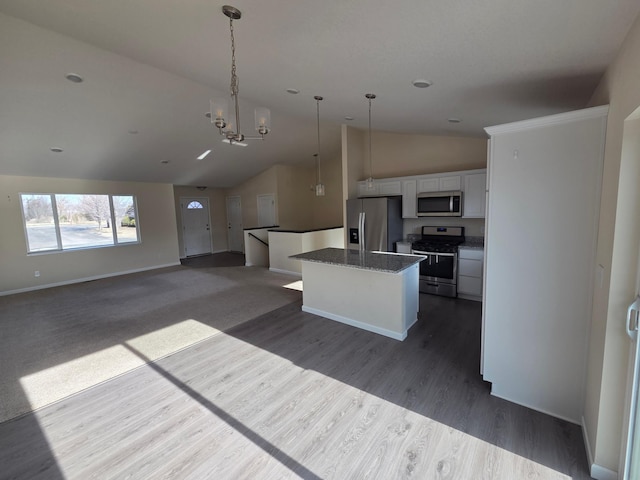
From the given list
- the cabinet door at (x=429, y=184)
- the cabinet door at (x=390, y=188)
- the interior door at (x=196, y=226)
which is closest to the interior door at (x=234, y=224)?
the interior door at (x=196, y=226)

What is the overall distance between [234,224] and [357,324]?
752cm

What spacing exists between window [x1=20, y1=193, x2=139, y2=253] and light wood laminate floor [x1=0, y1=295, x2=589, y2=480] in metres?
5.41

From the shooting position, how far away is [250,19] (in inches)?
80.4

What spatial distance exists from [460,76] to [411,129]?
8.31 feet

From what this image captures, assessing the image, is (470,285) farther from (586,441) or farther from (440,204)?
(586,441)

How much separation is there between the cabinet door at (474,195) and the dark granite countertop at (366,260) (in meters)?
1.77

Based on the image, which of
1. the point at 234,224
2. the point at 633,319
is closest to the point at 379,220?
the point at 633,319

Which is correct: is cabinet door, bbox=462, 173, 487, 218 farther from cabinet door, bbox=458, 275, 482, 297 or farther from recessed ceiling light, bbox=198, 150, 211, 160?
recessed ceiling light, bbox=198, 150, 211, 160

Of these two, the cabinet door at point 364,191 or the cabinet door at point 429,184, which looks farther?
the cabinet door at point 364,191

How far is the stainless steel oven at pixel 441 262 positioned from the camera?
15.3 ft

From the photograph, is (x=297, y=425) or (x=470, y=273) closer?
(x=297, y=425)

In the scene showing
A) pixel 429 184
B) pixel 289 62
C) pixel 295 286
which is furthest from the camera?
pixel 295 286

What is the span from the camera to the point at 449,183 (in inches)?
194

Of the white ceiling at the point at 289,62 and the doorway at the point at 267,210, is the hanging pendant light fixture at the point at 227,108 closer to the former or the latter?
the white ceiling at the point at 289,62
